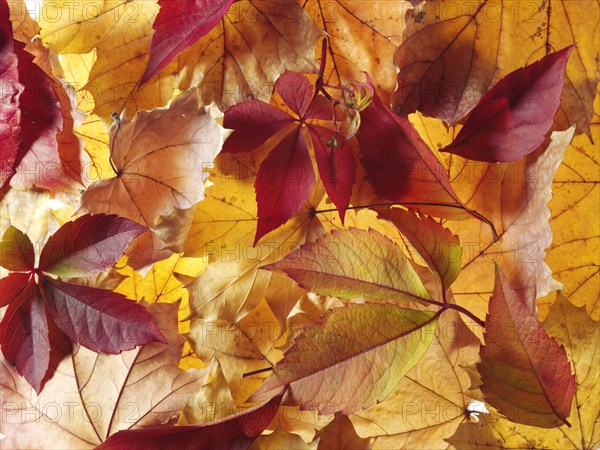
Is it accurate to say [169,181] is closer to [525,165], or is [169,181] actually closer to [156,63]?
[156,63]

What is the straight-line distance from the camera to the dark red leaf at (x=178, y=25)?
18.8 inches

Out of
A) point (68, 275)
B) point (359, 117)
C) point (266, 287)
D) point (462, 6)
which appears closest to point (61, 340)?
Result: point (68, 275)

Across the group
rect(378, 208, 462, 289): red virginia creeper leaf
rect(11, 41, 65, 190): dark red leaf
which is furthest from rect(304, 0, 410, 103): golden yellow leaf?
rect(11, 41, 65, 190): dark red leaf

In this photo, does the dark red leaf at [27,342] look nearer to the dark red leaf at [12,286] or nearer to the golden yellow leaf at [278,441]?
the dark red leaf at [12,286]

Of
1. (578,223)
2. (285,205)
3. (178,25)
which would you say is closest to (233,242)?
(285,205)

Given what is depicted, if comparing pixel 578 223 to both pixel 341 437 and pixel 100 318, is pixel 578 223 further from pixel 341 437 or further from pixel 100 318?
pixel 100 318

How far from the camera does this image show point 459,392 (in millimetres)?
528

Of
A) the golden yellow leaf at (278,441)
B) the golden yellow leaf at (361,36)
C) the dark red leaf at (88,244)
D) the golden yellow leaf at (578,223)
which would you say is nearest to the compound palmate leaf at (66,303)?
the dark red leaf at (88,244)

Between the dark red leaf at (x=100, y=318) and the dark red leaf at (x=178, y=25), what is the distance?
6.3 inches

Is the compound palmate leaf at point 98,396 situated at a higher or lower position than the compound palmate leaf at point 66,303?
lower

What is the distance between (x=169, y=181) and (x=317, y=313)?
15 cm

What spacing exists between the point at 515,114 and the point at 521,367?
173 millimetres

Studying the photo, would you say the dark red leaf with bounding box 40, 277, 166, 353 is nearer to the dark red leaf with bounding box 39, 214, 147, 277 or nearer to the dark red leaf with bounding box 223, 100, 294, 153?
the dark red leaf with bounding box 39, 214, 147, 277

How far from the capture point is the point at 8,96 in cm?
53
